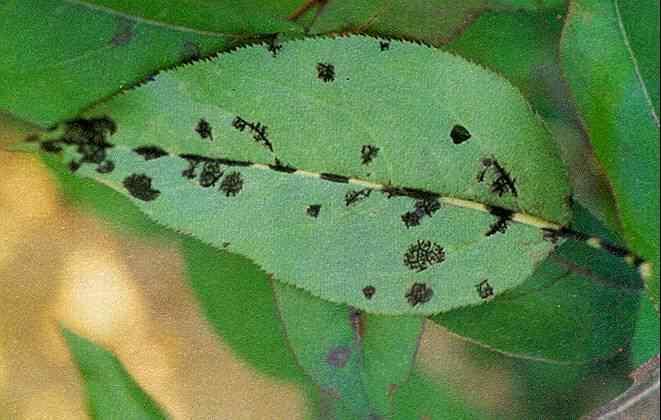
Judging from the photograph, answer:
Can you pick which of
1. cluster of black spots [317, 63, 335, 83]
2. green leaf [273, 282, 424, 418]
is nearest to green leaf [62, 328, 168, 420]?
green leaf [273, 282, 424, 418]

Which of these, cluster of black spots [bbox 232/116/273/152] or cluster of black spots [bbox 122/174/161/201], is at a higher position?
cluster of black spots [bbox 232/116/273/152]

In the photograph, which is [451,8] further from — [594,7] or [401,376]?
[401,376]

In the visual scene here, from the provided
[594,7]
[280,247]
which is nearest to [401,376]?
[280,247]

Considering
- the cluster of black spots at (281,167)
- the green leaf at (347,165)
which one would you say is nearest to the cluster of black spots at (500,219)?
the green leaf at (347,165)

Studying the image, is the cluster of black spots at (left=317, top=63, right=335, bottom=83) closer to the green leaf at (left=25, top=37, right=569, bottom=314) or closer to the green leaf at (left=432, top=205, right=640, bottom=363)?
the green leaf at (left=25, top=37, right=569, bottom=314)

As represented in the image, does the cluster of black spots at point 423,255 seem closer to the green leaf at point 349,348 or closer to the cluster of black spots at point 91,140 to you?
the green leaf at point 349,348

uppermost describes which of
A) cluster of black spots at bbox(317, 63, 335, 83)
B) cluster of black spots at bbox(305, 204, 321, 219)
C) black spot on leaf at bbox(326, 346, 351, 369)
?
cluster of black spots at bbox(317, 63, 335, 83)

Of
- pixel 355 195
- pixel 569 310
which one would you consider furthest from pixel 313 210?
pixel 569 310

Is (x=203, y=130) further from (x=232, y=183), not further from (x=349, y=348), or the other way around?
(x=349, y=348)
